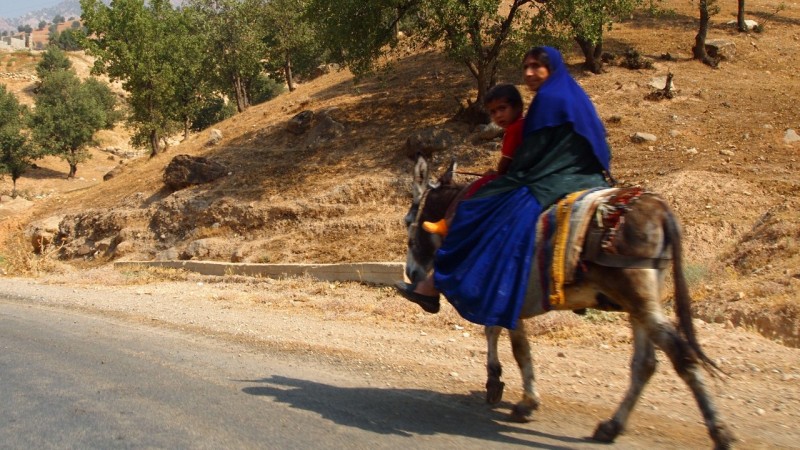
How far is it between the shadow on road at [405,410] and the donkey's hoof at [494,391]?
0.07m

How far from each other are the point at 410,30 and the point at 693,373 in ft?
53.7

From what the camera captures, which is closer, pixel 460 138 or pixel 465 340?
pixel 465 340

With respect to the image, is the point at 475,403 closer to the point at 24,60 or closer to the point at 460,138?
the point at 460,138

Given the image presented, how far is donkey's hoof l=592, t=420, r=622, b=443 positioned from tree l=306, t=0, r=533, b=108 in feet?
42.2

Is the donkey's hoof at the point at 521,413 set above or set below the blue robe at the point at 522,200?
below

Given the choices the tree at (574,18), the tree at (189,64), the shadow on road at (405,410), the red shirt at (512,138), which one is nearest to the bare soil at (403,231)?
the shadow on road at (405,410)

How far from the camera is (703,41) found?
21.6m

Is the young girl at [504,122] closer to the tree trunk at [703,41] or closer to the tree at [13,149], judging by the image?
the tree trunk at [703,41]

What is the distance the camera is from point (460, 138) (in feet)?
58.1

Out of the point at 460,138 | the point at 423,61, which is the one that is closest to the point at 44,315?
the point at 460,138

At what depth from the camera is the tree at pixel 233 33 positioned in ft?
115

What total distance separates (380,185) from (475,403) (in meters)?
11.3

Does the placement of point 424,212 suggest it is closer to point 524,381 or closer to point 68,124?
point 524,381

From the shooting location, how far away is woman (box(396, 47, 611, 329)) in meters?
4.64
